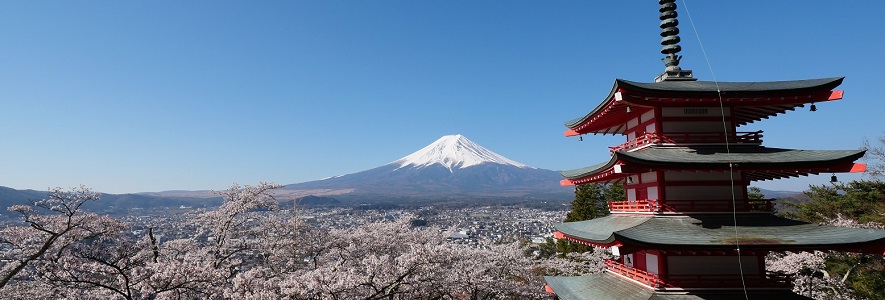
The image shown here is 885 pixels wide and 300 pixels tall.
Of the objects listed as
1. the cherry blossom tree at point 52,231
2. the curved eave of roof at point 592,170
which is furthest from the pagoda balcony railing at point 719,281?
the cherry blossom tree at point 52,231

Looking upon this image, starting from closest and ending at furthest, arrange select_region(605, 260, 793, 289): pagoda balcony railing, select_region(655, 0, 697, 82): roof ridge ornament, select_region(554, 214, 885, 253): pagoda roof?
select_region(554, 214, 885, 253): pagoda roof, select_region(605, 260, 793, 289): pagoda balcony railing, select_region(655, 0, 697, 82): roof ridge ornament

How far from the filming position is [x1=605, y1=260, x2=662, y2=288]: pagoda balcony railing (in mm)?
8891

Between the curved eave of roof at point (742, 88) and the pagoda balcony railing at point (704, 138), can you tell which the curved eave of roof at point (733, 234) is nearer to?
the pagoda balcony railing at point (704, 138)

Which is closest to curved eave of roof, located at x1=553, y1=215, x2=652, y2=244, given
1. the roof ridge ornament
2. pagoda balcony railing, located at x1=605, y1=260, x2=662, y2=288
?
pagoda balcony railing, located at x1=605, y1=260, x2=662, y2=288

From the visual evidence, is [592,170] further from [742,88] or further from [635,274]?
[742,88]

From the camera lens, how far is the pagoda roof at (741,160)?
8477 millimetres

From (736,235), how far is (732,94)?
301cm

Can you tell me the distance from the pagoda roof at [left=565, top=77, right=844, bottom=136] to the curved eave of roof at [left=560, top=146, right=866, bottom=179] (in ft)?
3.31

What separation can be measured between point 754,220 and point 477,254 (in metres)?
14.5

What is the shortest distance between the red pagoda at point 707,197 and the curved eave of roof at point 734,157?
0.02 meters

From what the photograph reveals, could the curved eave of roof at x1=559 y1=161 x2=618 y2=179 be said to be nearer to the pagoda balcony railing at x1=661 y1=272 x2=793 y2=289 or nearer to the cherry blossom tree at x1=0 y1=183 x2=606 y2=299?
Result: the pagoda balcony railing at x1=661 y1=272 x2=793 y2=289

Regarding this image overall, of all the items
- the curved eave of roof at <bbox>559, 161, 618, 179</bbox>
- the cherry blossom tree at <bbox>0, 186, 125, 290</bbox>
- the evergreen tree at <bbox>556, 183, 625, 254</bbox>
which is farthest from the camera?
the evergreen tree at <bbox>556, 183, 625, 254</bbox>

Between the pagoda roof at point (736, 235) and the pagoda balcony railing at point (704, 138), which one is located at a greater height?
the pagoda balcony railing at point (704, 138)

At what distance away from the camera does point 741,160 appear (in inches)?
340
